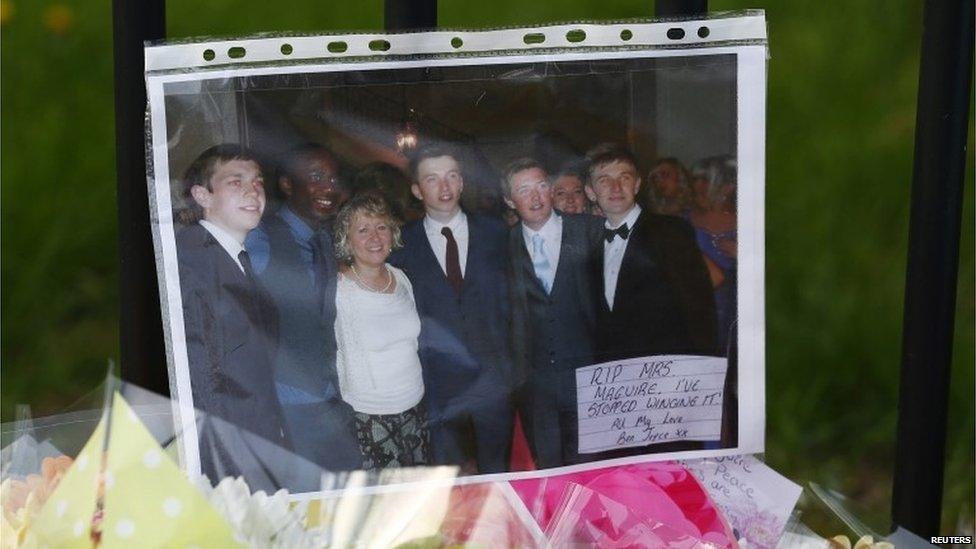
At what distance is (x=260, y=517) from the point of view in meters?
0.65

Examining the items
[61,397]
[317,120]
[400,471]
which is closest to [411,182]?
[317,120]

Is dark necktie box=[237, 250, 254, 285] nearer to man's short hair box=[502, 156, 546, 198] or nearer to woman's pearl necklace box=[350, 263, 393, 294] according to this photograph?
woman's pearl necklace box=[350, 263, 393, 294]

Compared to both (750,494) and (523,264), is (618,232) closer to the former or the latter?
(523,264)

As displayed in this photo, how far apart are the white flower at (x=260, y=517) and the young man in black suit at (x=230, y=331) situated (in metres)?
0.03

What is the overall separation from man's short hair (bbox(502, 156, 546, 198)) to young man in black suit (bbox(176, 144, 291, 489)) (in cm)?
15

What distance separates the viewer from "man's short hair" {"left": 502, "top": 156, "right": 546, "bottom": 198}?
72 centimetres

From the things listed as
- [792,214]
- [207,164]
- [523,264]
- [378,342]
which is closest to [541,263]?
[523,264]

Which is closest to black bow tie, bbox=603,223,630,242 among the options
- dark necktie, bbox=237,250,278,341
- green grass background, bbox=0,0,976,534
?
dark necktie, bbox=237,250,278,341

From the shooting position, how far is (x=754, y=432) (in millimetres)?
779

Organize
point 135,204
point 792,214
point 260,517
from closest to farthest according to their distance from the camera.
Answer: point 260,517, point 135,204, point 792,214

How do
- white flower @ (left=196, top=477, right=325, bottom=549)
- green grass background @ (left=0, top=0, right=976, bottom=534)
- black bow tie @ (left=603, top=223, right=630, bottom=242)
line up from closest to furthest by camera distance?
white flower @ (left=196, top=477, right=325, bottom=549)
black bow tie @ (left=603, top=223, right=630, bottom=242)
green grass background @ (left=0, top=0, right=976, bottom=534)

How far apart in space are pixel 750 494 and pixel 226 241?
1.24 feet

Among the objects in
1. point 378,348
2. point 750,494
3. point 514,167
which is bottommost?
point 750,494

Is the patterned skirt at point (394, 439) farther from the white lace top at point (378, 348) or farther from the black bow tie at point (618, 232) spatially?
the black bow tie at point (618, 232)
